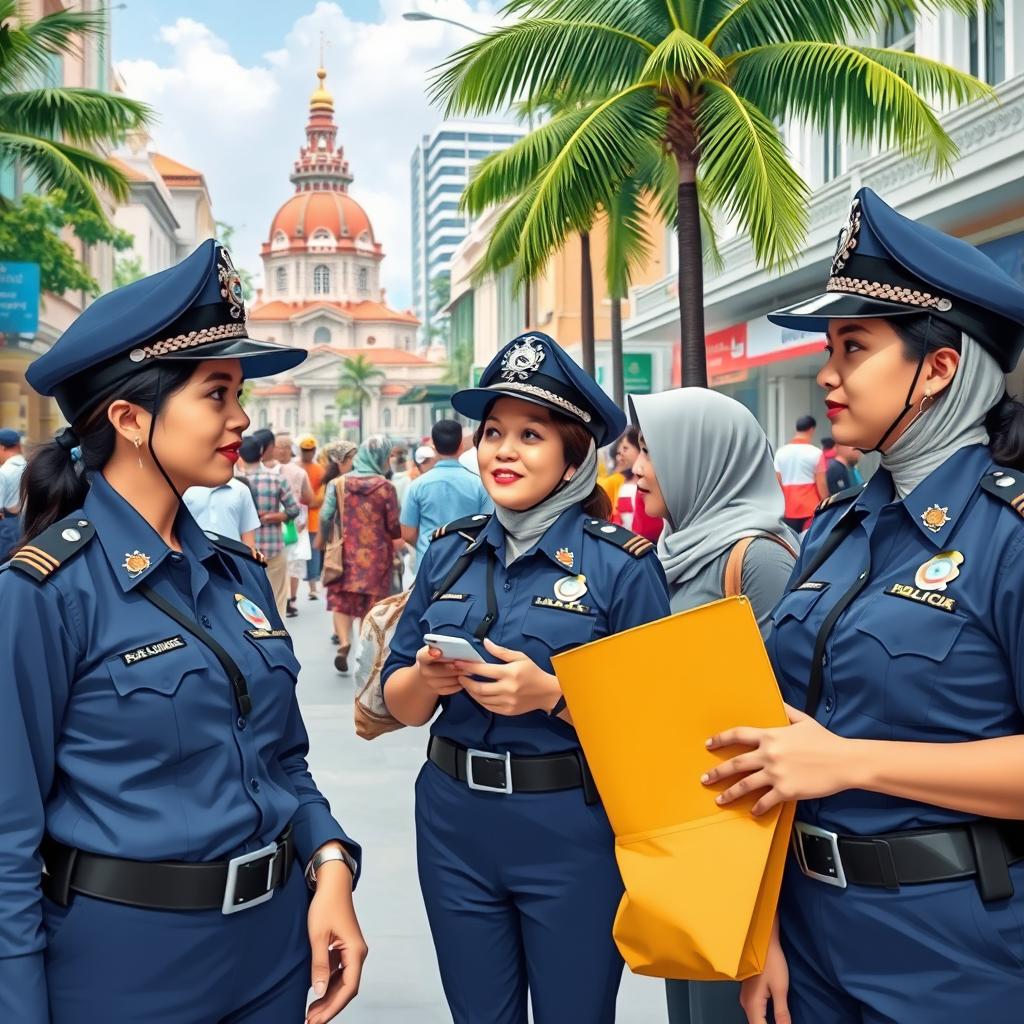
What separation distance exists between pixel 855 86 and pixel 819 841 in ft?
33.7

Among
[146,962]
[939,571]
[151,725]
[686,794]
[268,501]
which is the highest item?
[268,501]

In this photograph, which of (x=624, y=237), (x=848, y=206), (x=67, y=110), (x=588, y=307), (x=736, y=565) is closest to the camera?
(x=736, y=565)

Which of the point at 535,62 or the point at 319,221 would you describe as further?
the point at 319,221

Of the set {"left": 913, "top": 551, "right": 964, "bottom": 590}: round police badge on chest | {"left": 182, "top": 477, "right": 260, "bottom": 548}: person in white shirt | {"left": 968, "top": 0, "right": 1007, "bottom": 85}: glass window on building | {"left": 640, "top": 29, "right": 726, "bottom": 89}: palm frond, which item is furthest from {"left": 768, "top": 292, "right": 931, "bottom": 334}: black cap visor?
{"left": 968, "top": 0, "right": 1007, "bottom": 85}: glass window on building

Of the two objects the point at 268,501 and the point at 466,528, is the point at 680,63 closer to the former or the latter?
the point at 268,501

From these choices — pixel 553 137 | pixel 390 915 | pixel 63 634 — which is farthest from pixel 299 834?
pixel 553 137

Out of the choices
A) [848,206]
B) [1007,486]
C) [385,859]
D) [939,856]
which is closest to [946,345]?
[1007,486]

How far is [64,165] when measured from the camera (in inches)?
633

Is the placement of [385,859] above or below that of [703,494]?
below

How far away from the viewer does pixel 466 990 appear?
8.84ft

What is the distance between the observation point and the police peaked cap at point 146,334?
197 cm

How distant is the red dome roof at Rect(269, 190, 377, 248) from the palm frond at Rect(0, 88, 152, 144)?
386 ft

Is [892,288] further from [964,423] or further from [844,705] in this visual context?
[844,705]

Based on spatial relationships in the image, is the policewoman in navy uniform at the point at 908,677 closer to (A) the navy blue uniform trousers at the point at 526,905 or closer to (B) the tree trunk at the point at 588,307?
(A) the navy blue uniform trousers at the point at 526,905
